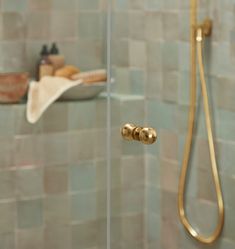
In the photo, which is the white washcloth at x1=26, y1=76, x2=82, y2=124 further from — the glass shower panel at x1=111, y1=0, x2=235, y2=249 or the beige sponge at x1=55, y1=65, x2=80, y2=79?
the glass shower panel at x1=111, y1=0, x2=235, y2=249

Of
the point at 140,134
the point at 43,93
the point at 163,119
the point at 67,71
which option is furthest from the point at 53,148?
the point at 140,134

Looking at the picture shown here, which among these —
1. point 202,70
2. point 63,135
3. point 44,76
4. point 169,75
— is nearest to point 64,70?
point 44,76

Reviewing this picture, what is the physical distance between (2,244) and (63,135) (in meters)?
0.44

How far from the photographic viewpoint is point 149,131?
1.87 m

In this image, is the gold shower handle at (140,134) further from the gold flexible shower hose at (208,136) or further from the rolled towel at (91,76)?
the rolled towel at (91,76)

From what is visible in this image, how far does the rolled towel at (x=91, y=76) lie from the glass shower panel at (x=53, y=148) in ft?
0.17

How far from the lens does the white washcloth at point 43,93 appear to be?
228 cm

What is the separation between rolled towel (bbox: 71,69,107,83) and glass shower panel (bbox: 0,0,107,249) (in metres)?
0.05

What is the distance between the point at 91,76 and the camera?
2.43m

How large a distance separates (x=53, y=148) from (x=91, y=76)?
0.32 m

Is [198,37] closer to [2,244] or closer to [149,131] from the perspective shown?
[149,131]

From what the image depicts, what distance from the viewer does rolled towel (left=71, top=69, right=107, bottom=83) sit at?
7.92ft

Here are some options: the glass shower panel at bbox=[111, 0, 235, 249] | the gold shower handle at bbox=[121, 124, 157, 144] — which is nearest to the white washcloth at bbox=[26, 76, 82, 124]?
the glass shower panel at bbox=[111, 0, 235, 249]

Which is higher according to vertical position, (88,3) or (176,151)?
(88,3)
